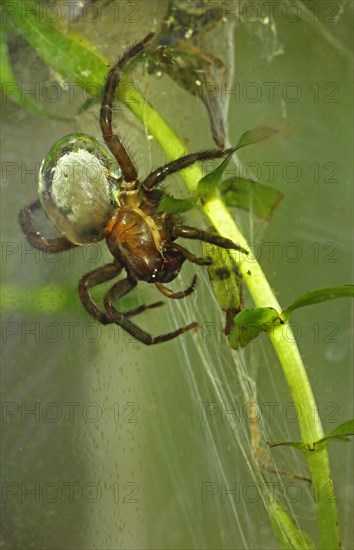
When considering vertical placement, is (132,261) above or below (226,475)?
above

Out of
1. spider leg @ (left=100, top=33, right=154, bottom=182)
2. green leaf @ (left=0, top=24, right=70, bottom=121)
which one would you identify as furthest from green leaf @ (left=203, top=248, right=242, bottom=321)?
green leaf @ (left=0, top=24, right=70, bottom=121)

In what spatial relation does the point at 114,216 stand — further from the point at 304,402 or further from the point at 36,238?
the point at 304,402

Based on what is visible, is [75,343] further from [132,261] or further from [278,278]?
[278,278]

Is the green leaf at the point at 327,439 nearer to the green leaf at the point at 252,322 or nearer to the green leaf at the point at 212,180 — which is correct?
the green leaf at the point at 252,322

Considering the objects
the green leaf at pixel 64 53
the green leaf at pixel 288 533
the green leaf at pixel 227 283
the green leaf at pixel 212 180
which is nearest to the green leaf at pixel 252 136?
the green leaf at pixel 212 180

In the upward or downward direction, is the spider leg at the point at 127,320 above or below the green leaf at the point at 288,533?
above

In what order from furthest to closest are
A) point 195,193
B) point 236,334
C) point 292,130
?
point 292,130 → point 195,193 → point 236,334

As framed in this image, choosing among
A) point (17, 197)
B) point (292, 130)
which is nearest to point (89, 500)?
point (17, 197)

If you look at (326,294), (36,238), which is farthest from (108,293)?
(326,294)
